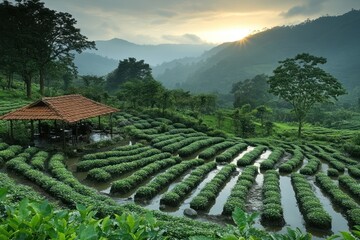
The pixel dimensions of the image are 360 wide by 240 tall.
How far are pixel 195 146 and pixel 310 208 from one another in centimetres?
1808

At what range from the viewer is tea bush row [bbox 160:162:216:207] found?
69.2 ft

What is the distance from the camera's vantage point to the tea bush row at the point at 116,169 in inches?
973

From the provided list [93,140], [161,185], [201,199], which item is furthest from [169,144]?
[201,199]

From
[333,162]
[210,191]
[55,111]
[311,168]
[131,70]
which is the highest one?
[131,70]

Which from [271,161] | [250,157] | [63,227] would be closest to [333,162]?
[271,161]

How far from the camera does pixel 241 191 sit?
2266 centimetres

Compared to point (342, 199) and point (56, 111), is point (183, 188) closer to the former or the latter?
point (342, 199)

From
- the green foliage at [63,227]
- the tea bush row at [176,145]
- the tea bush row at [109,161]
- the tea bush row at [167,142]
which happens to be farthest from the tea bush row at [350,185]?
the green foliage at [63,227]

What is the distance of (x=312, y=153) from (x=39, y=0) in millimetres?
45478

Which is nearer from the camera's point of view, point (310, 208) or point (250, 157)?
point (310, 208)

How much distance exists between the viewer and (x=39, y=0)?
52312 millimetres

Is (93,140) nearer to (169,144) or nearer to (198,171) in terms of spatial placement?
(169,144)

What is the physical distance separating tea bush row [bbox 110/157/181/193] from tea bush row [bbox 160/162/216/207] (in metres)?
3.15

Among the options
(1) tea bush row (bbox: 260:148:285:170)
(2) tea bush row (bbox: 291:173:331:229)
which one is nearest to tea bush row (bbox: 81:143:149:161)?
(1) tea bush row (bbox: 260:148:285:170)
